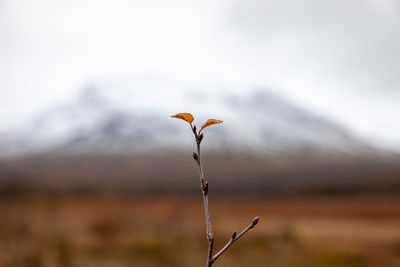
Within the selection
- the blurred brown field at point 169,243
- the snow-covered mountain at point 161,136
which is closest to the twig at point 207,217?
the blurred brown field at point 169,243

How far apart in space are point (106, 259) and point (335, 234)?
504 inches

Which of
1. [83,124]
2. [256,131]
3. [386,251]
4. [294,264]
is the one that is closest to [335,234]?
[386,251]

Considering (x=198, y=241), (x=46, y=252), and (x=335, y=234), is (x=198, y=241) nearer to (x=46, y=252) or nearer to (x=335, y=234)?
(x=46, y=252)

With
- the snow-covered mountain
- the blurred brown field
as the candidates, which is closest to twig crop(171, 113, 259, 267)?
the blurred brown field

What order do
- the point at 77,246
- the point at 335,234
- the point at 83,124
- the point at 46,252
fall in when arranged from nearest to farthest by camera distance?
the point at 46,252
the point at 77,246
the point at 335,234
the point at 83,124

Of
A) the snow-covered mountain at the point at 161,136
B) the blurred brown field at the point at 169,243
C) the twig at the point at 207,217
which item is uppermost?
the twig at the point at 207,217

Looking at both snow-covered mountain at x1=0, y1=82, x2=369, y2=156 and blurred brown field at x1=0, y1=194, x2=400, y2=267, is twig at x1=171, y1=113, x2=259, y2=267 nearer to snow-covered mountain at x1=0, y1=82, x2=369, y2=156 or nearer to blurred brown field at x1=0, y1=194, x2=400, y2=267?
blurred brown field at x1=0, y1=194, x2=400, y2=267

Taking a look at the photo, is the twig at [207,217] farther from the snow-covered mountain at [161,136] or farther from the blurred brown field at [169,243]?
Answer: the snow-covered mountain at [161,136]

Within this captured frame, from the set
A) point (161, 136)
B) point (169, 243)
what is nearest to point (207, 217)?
point (169, 243)

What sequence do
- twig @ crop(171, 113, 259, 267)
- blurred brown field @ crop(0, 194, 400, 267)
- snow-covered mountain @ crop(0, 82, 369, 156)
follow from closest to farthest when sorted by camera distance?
twig @ crop(171, 113, 259, 267), blurred brown field @ crop(0, 194, 400, 267), snow-covered mountain @ crop(0, 82, 369, 156)

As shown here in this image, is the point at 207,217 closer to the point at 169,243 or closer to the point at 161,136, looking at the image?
the point at 169,243

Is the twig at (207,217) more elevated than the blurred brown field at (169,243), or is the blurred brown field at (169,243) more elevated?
the twig at (207,217)

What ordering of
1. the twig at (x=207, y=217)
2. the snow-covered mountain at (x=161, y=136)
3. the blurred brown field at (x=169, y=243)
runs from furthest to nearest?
the snow-covered mountain at (x=161, y=136), the blurred brown field at (x=169, y=243), the twig at (x=207, y=217)

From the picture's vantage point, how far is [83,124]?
624 ft
